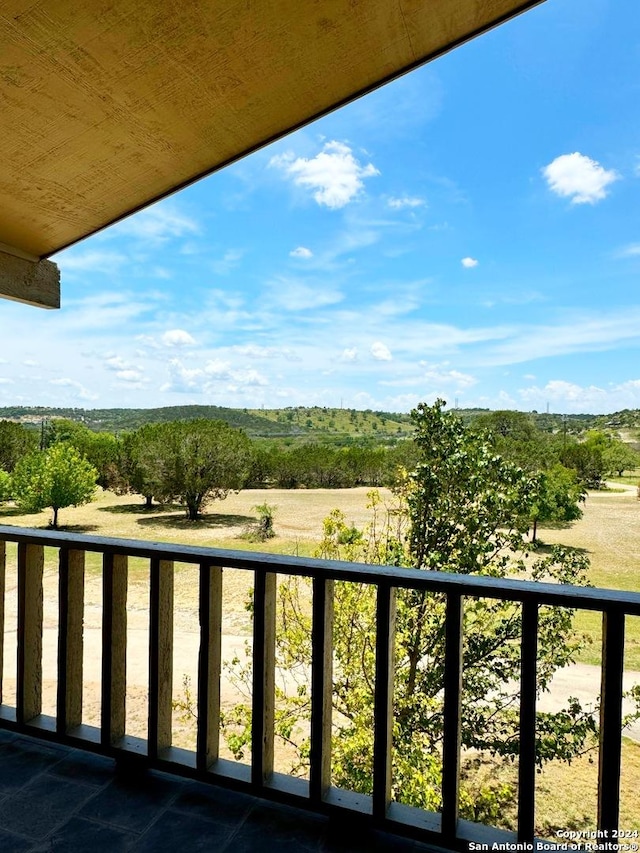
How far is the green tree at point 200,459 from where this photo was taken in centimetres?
1816

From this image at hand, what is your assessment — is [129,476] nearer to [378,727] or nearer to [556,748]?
[556,748]

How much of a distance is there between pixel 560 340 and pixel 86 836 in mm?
33160

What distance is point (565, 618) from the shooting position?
3.61 meters

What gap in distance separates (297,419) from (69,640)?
21.9m

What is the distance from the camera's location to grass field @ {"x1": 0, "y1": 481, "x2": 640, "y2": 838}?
15.4ft

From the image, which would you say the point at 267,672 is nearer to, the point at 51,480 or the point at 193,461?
the point at 51,480

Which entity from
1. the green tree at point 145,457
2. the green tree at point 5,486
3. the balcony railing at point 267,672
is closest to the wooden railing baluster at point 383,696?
the balcony railing at point 267,672

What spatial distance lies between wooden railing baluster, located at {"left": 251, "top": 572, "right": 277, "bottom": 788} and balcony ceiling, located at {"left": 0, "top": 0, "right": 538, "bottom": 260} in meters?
1.34

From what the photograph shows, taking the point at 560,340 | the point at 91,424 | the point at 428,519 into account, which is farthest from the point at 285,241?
the point at 428,519

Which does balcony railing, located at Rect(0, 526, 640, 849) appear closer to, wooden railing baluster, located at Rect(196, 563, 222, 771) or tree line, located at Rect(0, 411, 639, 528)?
wooden railing baluster, located at Rect(196, 563, 222, 771)

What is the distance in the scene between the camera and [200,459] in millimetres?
18359

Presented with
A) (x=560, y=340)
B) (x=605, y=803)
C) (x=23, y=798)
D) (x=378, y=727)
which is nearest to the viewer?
(x=605, y=803)

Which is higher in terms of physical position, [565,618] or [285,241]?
[285,241]

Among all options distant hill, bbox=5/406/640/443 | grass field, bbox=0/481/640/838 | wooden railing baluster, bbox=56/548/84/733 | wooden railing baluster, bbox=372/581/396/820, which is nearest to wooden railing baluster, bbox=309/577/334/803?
wooden railing baluster, bbox=372/581/396/820
